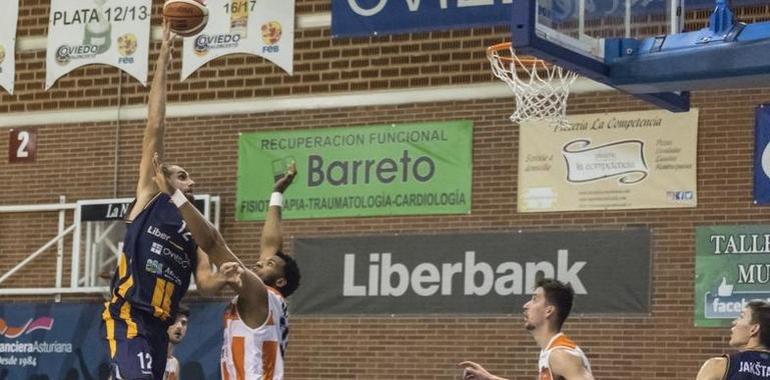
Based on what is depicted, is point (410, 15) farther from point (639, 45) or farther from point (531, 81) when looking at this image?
point (639, 45)

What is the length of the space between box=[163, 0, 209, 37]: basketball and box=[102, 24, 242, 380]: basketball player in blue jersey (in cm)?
139

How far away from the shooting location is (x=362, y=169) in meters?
18.9

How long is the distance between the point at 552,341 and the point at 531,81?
23.6 ft

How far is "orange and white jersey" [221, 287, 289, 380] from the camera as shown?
32.2 feet

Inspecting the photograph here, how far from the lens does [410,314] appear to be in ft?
60.7

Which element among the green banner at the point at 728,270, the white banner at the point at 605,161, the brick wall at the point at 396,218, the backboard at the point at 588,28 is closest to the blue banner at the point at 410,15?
the brick wall at the point at 396,218

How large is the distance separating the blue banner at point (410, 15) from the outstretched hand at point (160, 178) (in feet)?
28.4

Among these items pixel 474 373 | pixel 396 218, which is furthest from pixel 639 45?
pixel 396 218

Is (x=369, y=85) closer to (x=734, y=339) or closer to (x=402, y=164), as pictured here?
(x=402, y=164)

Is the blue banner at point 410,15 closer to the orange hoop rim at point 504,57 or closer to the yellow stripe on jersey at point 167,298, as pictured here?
the orange hoop rim at point 504,57

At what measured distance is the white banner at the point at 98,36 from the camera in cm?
2056

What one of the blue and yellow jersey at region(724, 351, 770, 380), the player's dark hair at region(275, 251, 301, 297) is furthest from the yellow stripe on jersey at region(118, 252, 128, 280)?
the blue and yellow jersey at region(724, 351, 770, 380)

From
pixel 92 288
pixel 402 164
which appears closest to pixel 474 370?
pixel 402 164

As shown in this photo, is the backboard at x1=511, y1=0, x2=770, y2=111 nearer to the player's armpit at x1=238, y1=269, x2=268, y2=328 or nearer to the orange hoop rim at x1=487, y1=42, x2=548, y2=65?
the player's armpit at x1=238, y1=269, x2=268, y2=328
